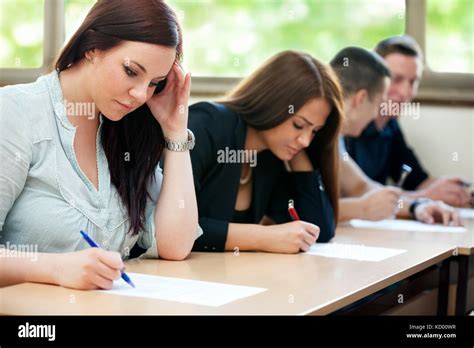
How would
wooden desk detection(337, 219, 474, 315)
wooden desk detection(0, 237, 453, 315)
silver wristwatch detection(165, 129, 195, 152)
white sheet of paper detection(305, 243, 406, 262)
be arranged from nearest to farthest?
1. wooden desk detection(0, 237, 453, 315)
2. silver wristwatch detection(165, 129, 195, 152)
3. white sheet of paper detection(305, 243, 406, 262)
4. wooden desk detection(337, 219, 474, 315)

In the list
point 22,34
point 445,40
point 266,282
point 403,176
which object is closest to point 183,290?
point 266,282

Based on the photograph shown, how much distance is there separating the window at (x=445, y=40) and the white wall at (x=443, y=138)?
0.86 feet

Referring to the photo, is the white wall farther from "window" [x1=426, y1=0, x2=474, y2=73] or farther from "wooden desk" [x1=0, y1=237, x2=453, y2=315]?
"wooden desk" [x1=0, y1=237, x2=453, y2=315]

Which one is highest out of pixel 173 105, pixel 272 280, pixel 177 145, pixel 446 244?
pixel 173 105

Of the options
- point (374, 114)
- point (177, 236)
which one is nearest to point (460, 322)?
point (177, 236)

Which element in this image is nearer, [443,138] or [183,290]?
[183,290]

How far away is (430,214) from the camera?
3.46m

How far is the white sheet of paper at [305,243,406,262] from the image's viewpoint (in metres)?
2.37

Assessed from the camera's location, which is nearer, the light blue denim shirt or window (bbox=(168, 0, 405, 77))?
the light blue denim shirt

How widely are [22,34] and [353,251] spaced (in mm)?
2538

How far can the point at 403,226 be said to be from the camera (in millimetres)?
3258

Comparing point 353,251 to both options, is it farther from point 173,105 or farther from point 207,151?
point 173,105

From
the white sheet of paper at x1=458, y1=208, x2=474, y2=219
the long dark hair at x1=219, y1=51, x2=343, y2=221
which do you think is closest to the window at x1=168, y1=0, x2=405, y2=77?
the white sheet of paper at x1=458, y1=208, x2=474, y2=219

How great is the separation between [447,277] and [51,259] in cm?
156
